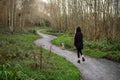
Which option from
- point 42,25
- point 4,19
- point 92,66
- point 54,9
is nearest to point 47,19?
point 42,25

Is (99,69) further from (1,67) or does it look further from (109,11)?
(109,11)

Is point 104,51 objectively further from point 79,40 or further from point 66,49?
point 66,49

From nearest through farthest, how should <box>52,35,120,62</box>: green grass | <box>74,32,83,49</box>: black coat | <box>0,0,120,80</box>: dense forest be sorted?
1. <box>0,0,120,80</box>: dense forest
2. <box>74,32,83,49</box>: black coat
3. <box>52,35,120,62</box>: green grass

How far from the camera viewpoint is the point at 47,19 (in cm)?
9131

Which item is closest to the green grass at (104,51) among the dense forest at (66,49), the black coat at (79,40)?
the dense forest at (66,49)

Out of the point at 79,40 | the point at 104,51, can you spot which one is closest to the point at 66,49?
the point at 104,51

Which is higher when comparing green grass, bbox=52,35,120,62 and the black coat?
the black coat

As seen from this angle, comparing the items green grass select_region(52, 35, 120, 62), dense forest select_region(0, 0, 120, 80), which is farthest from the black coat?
green grass select_region(52, 35, 120, 62)

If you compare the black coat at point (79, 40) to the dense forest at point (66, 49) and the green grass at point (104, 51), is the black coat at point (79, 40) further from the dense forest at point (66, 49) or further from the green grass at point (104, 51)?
the green grass at point (104, 51)

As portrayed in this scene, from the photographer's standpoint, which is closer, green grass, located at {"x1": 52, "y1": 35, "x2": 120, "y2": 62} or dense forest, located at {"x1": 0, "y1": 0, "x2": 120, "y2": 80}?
dense forest, located at {"x1": 0, "y1": 0, "x2": 120, "y2": 80}

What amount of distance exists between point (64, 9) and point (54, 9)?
4439 millimetres

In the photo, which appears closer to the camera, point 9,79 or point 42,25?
point 9,79

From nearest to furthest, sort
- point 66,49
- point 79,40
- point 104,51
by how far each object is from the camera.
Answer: point 79,40 → point 104,51 → point 66,49

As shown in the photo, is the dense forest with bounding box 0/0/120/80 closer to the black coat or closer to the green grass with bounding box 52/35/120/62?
the green grass with bounding box 52/35/120/62
